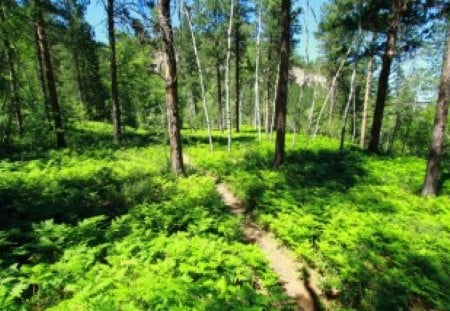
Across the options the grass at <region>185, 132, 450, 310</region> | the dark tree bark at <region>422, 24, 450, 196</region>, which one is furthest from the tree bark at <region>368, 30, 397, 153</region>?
the dark tree bark at <region>422, 24, 450, 196</region>

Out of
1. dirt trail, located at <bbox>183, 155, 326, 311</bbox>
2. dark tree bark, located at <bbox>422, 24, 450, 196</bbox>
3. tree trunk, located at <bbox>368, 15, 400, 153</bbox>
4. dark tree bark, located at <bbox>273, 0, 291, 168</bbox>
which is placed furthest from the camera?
tree trunk, located at <bbox>368, 15, 400, 153</bbox>

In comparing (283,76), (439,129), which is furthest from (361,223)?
(283,76)

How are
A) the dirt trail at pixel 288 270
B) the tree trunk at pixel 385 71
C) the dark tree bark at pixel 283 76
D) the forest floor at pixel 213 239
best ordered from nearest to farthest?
1. the forest floor at pixel 213 239
2. the dirt trail at pixel 288 270
3. the dark tree bark at pixel 283 76
4. the tree trunk at pixel 385 71

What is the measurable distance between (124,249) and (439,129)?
32.6 ft

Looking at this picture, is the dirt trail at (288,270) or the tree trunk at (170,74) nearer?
the dirt trail at (288,270)

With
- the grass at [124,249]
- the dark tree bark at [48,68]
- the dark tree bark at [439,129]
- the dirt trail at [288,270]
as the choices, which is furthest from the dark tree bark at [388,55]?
the dark tree bark at [48,68]

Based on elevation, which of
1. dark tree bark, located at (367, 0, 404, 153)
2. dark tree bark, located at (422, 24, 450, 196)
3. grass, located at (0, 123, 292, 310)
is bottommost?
grass, located at (0, 123, 292, 310)

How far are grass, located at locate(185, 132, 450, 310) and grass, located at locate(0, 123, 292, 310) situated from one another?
1.29m

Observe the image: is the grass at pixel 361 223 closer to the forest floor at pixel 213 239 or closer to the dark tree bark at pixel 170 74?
the forest floor at pixel 213 239

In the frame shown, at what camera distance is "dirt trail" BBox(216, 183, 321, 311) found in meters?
5.76

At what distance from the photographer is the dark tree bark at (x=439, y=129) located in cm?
981

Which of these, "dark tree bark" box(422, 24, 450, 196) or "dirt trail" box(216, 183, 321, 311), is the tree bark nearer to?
"dark tree bark" box(422, 24, 450, 196)

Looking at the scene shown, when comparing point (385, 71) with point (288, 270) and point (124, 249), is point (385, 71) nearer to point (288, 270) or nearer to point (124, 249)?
point (288, 270)

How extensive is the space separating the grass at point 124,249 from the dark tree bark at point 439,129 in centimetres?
674
